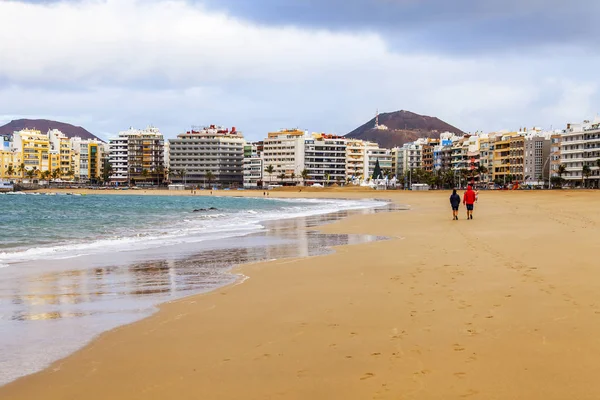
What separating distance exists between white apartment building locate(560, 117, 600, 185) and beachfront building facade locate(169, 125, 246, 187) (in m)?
87.3

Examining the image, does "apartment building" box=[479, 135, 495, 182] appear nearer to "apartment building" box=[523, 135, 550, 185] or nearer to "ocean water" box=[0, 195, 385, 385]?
"apartment building" box=[523, 135, 550, 185]

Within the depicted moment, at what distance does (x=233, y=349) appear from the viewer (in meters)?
5.91

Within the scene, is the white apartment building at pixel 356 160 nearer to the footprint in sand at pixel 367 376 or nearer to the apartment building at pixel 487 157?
the apartment building at pixel 487 157

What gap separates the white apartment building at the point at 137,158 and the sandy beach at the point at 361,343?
17283 centimetres

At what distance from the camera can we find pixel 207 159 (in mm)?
172000

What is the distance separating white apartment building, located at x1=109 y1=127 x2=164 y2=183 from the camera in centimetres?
17838

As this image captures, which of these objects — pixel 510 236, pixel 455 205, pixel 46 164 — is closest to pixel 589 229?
pixel 510 236

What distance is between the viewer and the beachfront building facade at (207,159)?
17188 centimetres

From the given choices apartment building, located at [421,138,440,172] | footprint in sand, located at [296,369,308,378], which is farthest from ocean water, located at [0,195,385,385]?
apartment building, located at [421,138,440,172]

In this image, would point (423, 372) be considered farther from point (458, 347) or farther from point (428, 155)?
point (428, 155)

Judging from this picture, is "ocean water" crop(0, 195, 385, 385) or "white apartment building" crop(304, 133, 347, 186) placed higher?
"white apartment building" crop(304, 133, 347, 186)

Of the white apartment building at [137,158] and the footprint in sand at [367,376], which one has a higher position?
the white apartment building at [137,158]

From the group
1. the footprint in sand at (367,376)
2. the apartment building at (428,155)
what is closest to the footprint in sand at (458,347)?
the footprint in sand at (367,376)

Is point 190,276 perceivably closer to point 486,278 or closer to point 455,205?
point 486,278
